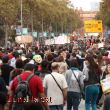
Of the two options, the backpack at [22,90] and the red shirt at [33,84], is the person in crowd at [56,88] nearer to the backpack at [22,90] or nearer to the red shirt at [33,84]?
the red shirt at [33,84]

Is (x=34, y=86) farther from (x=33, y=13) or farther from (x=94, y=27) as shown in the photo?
(x=33, y=13)

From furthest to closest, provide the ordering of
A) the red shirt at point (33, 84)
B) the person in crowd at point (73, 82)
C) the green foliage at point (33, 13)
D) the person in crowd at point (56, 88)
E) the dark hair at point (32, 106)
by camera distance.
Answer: the green foliage at point (33, 13)
the person in crowd at point (73, 82)
the person in crowd at point (56, 88)
the red shirt at point (33, 84)
the dark hair at point (32, 106)

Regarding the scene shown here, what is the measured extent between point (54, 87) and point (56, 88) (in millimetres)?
46

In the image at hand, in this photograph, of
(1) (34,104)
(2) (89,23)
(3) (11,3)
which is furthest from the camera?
(3) (11,3)

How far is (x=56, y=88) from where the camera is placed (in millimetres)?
10648

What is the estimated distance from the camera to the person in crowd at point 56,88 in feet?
34.8

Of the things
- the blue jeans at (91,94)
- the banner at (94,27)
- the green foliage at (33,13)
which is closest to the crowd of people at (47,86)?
the blue jeans at (91,94)

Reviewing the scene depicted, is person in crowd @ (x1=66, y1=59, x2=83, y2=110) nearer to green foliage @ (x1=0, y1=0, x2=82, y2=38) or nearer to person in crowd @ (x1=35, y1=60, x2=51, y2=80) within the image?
person in crowd @ (x1=35, y1=60, x2=51, y2=80)

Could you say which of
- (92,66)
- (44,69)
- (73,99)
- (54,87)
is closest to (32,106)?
(54,87)

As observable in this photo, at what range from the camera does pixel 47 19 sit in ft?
281

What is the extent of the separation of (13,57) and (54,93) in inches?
266

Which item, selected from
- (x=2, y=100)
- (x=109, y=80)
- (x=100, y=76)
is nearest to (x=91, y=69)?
(x=100, y=76)

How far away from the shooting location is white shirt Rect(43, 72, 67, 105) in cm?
1062

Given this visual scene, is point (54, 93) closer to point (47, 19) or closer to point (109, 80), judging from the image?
point (109, 80)
